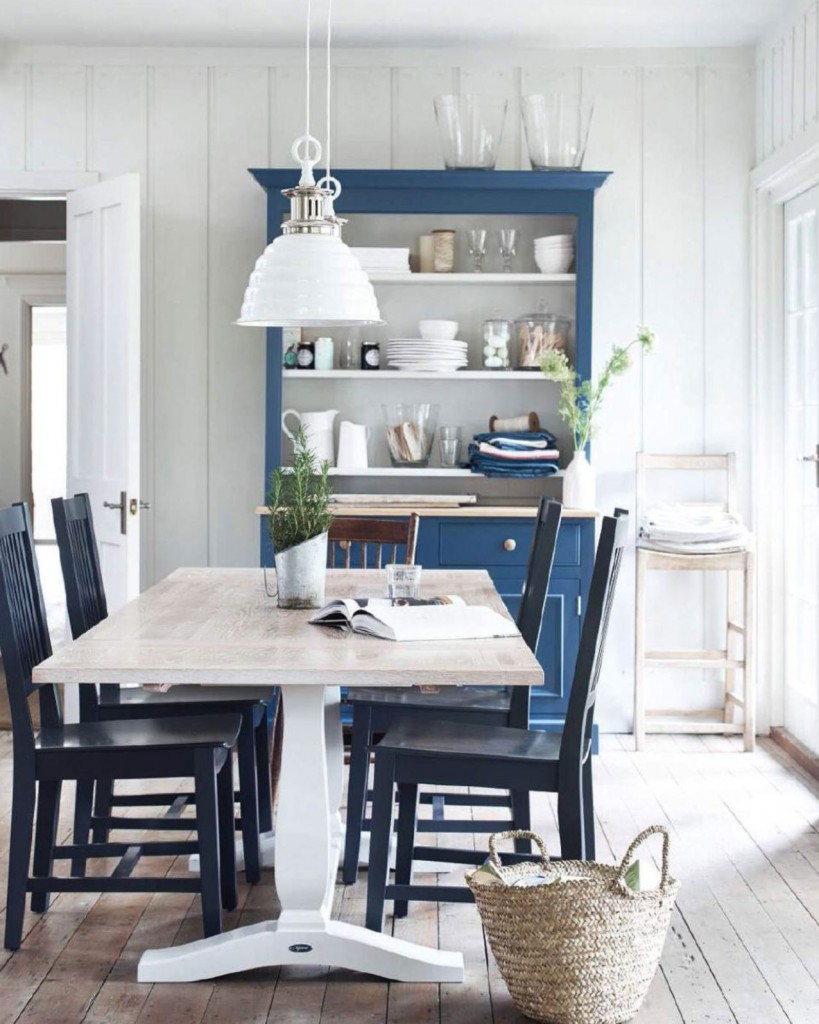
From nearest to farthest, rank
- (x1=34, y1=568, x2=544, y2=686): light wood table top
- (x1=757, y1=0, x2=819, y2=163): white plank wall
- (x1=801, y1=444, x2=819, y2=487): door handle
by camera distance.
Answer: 1. (x1=34, y1=568, x2=544, y2=686): light wood table top
2. (x1=757, y1=0, x2=819, y2=163): white plank wall
3. (x1=801, y1=444, x2=819, y2=487): door handle

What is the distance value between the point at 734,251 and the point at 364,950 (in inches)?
134

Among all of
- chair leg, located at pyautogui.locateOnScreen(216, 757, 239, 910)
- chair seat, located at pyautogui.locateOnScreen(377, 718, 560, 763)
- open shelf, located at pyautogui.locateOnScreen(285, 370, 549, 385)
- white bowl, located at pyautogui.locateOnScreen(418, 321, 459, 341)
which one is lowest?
chair leg, located at pyautogui.locateOnScreen(216, 757, 239, 910)

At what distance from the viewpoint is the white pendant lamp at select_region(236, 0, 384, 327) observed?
2.81 m

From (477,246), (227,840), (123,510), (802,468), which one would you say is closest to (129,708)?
(227,840)

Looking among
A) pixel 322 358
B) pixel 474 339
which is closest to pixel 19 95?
pixel 322 358

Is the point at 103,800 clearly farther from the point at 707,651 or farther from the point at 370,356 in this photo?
the point at 707,651

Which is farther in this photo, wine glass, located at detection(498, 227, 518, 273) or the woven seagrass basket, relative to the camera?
wine glass, located at detection(498, 227, 518, 273)

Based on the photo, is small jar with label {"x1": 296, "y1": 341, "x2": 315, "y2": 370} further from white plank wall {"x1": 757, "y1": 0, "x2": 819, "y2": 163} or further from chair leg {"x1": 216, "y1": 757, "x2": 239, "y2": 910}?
chair leg {"x1": 216, "y1": 757, "x2": 239, "y2": 910}

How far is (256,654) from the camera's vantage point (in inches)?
97.7

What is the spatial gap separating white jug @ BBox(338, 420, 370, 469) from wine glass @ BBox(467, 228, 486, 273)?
77cm

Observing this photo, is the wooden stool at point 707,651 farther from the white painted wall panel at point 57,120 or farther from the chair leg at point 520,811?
the white painted wall panel at point 57,120

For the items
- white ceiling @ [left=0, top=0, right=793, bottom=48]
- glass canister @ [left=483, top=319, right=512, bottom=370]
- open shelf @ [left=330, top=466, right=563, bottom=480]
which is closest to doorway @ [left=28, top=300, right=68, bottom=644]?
white ceiling @ [left=0, top=0, right=793, bottom=48]

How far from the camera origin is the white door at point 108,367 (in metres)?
4.69

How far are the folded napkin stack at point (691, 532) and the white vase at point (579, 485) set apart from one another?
0.27 metres
